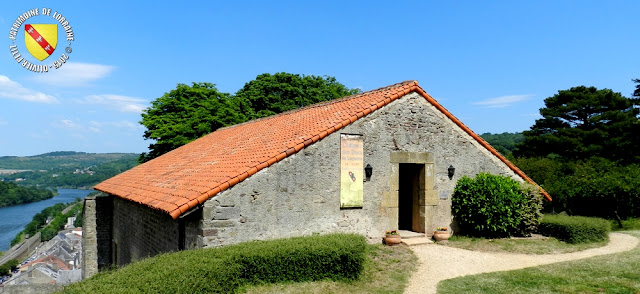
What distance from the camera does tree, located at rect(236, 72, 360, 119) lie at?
1219 inches

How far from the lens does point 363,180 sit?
10242 mm

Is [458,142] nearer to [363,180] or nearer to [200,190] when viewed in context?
[363,180]

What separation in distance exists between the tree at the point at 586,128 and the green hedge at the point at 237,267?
3278cm

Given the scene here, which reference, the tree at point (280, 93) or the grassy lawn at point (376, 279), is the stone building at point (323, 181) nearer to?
the grassy lawn at point (376, 279)

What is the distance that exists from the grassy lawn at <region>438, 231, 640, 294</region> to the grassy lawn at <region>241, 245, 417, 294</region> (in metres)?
0.95

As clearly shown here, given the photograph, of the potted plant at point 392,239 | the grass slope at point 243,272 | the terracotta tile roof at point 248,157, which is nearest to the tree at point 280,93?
the terracotta tile roof at point 248,157

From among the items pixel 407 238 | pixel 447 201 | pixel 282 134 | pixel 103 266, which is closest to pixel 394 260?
pixel 407 238

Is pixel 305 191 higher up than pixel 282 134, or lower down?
lower down

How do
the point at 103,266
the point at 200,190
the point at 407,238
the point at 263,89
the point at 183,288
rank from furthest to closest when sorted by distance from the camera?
the point at 263,89, the point at 103,266, the point at 407,238, the point at 200,190, the point at 183,288

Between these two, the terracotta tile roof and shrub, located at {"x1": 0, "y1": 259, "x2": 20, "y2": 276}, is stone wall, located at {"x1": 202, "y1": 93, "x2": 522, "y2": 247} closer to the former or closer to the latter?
the terracotta tile roof

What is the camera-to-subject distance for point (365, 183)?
33.9 feet

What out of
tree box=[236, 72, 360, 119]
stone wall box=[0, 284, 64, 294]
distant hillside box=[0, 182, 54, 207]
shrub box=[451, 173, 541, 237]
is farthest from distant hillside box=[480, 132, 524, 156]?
distant hillside box=[0, 182, 54, 207]

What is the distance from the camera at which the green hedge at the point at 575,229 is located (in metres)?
11.5

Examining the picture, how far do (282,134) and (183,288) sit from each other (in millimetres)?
6157
